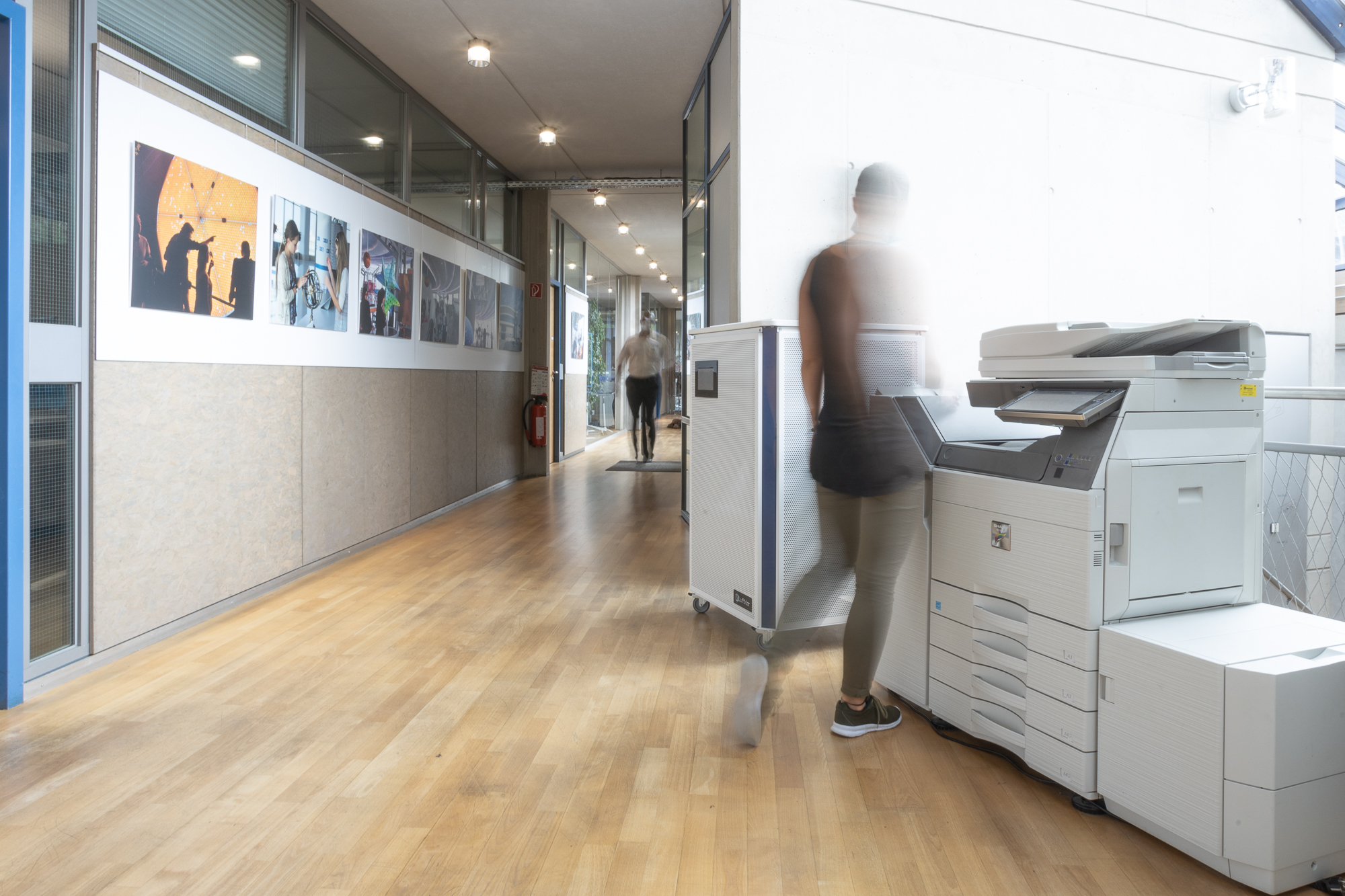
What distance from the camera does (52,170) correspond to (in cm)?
273

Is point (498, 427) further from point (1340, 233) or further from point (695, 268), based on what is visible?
point (1340, 233)

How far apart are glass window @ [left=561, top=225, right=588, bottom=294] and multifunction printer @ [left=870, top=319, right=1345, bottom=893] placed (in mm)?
8860

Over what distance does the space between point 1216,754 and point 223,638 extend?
339 cm

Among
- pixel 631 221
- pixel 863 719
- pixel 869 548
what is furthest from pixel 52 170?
pixel 631 221

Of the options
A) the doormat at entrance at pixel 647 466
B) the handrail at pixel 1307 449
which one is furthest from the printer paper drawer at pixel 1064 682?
the doormat at entrance at pixel 647 466

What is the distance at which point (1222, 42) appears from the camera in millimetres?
4473

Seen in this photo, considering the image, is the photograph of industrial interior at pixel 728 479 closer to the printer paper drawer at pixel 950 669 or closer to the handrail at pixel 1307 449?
the printer paper drawer at pixel 950 669

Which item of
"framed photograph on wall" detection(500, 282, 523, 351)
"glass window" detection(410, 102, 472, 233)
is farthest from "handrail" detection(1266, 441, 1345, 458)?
"framed photograph on wall" detection(500, 282, 523, 351)

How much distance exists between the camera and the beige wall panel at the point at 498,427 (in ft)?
24.1

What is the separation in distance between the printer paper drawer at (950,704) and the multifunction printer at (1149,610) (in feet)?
0.04

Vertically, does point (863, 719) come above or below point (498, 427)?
below

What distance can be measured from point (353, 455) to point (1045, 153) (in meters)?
4.18

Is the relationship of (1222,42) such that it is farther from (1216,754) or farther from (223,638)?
(223,638)

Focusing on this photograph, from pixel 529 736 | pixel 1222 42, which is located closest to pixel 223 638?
pixel 529 736
